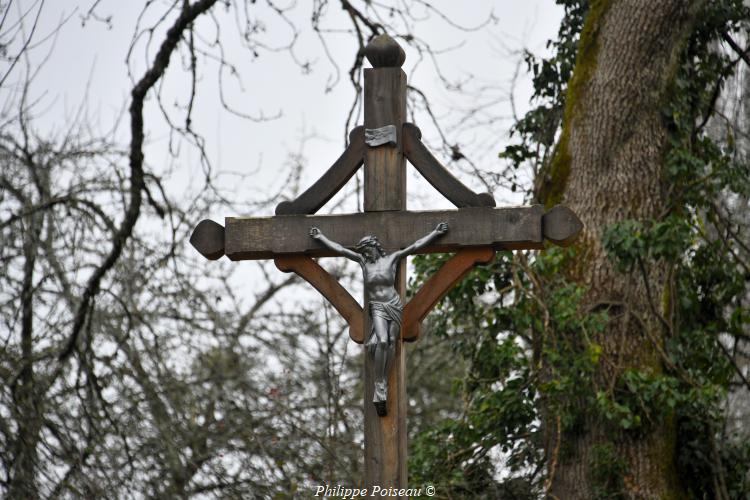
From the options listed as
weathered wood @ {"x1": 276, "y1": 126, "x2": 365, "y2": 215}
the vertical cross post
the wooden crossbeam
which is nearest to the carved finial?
the vertical cross post

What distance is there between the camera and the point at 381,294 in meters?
5.61

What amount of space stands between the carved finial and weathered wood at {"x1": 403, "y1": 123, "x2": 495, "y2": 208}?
0.32m

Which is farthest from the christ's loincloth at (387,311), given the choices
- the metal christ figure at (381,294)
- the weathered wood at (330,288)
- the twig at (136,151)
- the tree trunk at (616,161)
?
the tree trunk at (616,161)

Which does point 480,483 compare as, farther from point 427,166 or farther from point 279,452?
point 427,166

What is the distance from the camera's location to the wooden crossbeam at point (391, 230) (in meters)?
5.62

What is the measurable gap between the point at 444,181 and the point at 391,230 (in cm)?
27

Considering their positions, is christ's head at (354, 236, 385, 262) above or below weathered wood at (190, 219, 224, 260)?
below

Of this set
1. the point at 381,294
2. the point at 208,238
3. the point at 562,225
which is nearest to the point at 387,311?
the point at 381,294

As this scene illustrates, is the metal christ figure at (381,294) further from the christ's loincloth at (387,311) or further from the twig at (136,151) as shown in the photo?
the twig at (136,151)

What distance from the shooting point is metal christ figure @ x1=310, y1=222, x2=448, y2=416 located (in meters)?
5.51

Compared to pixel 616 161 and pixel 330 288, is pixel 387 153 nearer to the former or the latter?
pixel 330 288

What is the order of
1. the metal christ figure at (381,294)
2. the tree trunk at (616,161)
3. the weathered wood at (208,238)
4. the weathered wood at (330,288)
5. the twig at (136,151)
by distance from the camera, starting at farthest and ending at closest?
the tree trunk at (616,161), the twig at (136,151), the weathered wood at (208,238), the weathered wood at (330,288), the metal christ figure at (381,294)

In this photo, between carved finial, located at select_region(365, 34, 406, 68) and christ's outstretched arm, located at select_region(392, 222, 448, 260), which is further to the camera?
carved finial, located at select_region(365, 34, 406, 68)

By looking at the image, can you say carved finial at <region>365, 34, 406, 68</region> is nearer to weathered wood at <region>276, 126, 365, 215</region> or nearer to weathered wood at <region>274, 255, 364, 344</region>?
weathered wood at <region>276, 126, 365, 215</region>
